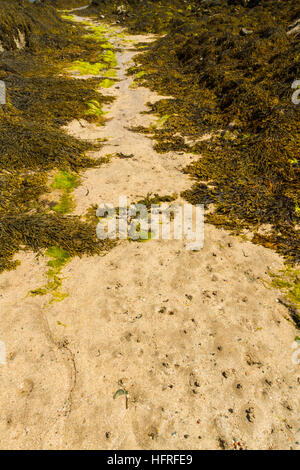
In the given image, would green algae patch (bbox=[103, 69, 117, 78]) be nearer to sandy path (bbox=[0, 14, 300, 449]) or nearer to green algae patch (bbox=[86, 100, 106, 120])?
green algae patch (bbox=[86, 100, 106, 120])

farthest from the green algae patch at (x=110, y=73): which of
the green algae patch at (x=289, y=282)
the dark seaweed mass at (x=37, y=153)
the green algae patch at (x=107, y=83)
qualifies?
the green algae patch at (x=289, y=282)

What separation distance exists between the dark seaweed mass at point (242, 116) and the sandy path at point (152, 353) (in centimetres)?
139

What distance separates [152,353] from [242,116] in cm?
957

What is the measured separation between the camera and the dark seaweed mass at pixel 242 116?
6.07m

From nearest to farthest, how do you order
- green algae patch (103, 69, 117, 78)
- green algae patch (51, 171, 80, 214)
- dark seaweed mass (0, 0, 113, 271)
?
dark seaweed mass (0, 0, 113, 271) → green algae patch (51, 171, 80, 214) → green algae patch (103, 69, 117, 78)

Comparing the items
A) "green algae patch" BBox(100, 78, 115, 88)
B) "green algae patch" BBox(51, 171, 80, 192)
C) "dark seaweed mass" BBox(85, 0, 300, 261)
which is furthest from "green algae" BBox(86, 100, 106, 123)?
Answer: "green algae patch" BBox(51, 171, 80, 192)

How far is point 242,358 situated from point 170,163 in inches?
251

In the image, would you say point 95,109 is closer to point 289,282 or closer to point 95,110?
point 95,110

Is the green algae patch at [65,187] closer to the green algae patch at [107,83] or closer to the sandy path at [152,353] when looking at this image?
the sandy path at [152,353]

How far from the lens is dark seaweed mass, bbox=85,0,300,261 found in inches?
239

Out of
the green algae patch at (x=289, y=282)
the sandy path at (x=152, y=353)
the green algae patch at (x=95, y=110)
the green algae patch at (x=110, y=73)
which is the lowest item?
the sandy path at (x=152, y=353)

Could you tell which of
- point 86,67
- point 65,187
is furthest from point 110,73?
point 65,187

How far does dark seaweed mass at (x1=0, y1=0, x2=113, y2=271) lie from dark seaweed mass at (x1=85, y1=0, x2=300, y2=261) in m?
3.30
